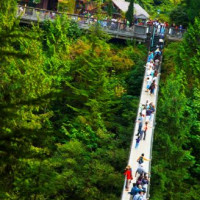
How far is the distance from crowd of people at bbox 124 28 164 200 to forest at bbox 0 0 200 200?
41.6 inches

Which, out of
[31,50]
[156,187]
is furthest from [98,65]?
[156,187]

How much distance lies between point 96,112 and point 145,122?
6.50 m

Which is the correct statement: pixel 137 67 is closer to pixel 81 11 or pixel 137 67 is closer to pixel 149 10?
pixel 81 11

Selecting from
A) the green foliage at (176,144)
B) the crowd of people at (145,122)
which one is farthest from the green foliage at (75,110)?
the green foliage at (176,144)

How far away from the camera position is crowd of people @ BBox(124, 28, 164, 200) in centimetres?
2015

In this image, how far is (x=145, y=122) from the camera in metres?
27.3

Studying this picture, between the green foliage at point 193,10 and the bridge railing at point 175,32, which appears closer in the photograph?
the bridge railing at point 175,32

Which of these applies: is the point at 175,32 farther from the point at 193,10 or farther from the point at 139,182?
the point at 139,182

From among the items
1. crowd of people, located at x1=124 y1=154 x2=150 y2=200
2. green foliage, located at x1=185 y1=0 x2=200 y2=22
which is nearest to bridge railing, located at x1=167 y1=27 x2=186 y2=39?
green foliage, located at x1=185 y1=0 x2=200 y2=22

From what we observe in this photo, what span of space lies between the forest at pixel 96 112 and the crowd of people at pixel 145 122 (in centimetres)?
106

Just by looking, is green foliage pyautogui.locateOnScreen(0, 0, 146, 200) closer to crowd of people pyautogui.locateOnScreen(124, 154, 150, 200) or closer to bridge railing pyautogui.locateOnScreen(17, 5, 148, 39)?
bridge railing pyautogui.locateOnScreen(17, 5, 148, 39)

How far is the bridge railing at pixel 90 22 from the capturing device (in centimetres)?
4266

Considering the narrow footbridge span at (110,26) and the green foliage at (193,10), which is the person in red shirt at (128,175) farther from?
the green foliage at (193,10)

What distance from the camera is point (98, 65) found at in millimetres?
34938
